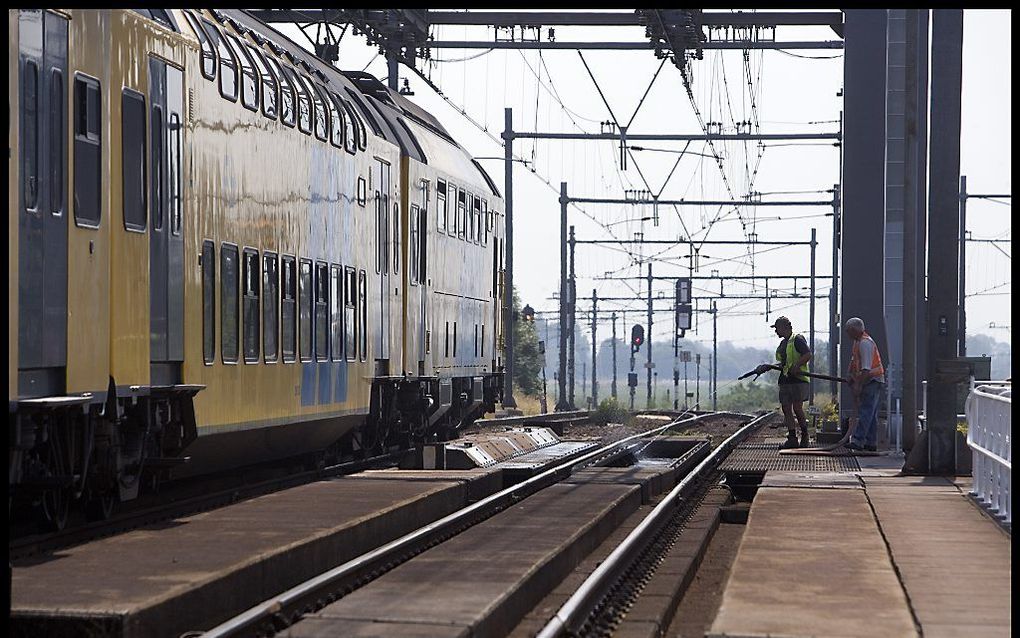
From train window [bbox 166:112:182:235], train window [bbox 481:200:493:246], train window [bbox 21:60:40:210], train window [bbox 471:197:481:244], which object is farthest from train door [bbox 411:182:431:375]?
train window [bbox 21:60:40:210]

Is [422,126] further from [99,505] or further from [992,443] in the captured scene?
[992,443]

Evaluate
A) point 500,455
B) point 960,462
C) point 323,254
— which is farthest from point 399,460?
point 960,462

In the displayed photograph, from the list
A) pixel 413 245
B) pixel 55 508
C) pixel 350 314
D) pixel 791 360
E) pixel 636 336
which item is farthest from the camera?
pixel 636 336

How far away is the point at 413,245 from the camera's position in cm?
2105

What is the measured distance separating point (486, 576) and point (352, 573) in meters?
0.97

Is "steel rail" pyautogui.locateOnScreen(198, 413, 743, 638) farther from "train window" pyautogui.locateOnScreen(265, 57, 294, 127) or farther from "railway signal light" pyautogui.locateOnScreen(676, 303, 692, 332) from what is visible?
"railway signal light" pyautogui.locateOnScreen(676, 303, 692, 332)

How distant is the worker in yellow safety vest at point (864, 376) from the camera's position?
2058cm

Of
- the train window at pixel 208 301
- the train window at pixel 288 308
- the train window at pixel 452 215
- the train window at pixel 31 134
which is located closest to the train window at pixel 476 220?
the train window at pixel 452 215

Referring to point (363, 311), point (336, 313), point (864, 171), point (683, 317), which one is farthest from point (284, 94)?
point (683, 317)

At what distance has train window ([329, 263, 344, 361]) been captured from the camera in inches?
691

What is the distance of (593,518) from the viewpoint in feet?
47.6

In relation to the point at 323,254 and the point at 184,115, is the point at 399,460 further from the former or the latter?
the point at 184,115

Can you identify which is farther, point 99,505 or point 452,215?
point 452,215

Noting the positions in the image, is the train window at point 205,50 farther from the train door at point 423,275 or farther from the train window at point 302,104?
the train door at point 423,275
